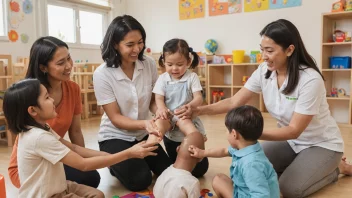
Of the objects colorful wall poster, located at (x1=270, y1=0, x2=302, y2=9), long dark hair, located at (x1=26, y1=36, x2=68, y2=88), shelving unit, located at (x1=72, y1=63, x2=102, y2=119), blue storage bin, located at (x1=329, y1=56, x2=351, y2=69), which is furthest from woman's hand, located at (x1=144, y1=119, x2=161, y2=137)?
colorful wall poster, located at (x1=270, y1=0, x2=302, y2=9)

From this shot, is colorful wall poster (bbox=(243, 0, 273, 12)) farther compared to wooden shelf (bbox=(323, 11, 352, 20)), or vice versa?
colorful wall poster (bbox=(243, 0, 273, 12))

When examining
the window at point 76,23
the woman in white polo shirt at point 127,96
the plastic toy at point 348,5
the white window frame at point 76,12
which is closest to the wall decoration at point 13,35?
the white window frame at point 76,12

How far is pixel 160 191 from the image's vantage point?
146cm

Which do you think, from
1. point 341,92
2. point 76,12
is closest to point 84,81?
point 76,12

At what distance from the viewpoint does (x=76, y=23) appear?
5.09m

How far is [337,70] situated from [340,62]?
0.10 meters

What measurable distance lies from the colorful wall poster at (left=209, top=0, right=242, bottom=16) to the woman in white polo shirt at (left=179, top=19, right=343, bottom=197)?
3243mm

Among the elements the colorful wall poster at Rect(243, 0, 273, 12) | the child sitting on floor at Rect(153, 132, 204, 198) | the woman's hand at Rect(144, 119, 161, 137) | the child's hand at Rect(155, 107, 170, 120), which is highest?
the colorful wall poster at Rect(243, 0, 273, 12)

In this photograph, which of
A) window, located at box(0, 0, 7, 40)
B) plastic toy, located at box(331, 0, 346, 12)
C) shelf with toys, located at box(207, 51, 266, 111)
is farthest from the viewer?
shelf with toys, located at box(207, 51, 266, 111)

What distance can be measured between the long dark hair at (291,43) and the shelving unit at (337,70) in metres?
2.53

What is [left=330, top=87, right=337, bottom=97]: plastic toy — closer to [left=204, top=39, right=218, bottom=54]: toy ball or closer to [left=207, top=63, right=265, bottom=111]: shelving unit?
[left=207, top=63, right=265, bottom=111]: shelving unit

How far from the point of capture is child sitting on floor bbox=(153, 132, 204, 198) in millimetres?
1395

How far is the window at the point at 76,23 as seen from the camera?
477 cm

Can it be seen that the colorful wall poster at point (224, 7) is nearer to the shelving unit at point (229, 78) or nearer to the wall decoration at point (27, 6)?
the shelving unit at point (229, 78)
